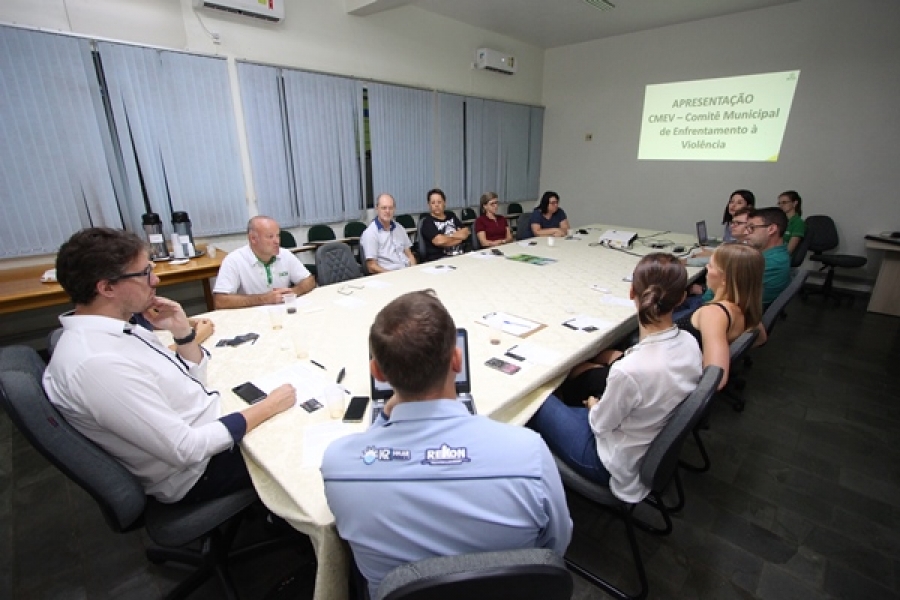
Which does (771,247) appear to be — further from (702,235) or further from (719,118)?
(719,118)

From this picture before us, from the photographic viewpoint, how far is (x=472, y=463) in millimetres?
730

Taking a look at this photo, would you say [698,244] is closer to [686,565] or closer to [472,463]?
[686,565]

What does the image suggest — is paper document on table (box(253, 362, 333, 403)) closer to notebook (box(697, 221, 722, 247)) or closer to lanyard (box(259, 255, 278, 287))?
lanyard (box(259, 255, 278, 287))

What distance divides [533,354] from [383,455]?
1.11m

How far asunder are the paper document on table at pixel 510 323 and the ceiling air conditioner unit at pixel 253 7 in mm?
3530

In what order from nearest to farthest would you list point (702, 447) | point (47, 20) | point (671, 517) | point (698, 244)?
point (671, 517) < point (702, 447) < point (47, 20) < point (698, 244)

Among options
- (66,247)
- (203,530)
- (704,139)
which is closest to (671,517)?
(203,530)

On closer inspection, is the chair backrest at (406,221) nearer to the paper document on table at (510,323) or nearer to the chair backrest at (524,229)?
the chair backrest at (524,229)

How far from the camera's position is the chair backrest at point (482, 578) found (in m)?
0.62

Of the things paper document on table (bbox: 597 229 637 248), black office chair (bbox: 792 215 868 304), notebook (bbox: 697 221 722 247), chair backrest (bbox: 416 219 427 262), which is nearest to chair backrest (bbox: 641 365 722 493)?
paper document on table (bbox: 597 229 637 248)

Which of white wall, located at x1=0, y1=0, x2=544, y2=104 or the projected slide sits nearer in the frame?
white wall, located at x1=0, y1=0, x2=544, y2=104

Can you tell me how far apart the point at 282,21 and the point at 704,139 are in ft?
17.6

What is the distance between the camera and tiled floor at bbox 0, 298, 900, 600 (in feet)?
5.03

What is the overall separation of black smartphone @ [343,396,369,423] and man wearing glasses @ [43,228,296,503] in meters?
0.23
